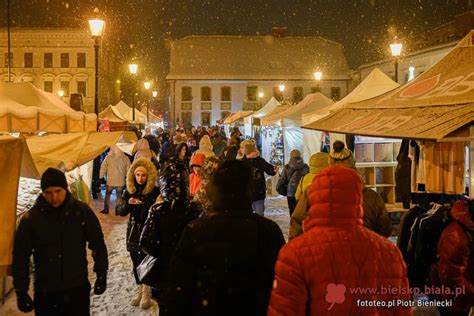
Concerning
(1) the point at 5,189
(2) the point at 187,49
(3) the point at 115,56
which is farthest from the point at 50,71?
(1) the point at 5,189

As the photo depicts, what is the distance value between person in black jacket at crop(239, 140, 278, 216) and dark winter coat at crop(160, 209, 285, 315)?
6.47 metres

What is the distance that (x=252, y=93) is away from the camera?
58.0 metres

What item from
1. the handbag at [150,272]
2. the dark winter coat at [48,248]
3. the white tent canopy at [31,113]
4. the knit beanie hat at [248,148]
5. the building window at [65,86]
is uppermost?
the building window at [65,86]

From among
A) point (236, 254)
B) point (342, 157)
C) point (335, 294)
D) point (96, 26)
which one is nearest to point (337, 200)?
point (335, 294)

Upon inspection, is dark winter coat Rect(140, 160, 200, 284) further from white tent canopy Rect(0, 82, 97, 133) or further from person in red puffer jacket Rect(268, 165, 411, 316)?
white tent canopy Rect(0, 82, 97, 133)

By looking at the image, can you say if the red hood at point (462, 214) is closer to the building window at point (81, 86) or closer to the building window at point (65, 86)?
the building window at point (81, 86)

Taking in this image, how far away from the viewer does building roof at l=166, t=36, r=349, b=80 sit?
57.2 metres

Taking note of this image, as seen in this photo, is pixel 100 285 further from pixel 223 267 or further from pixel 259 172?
pixel 259 172

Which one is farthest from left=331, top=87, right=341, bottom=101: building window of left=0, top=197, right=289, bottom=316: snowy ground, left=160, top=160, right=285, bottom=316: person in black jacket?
left=160, top=160, right=285, bottom=316: person in black jacket

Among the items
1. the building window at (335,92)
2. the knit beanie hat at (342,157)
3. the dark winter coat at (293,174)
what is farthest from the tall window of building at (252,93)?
the knit beanie hat at (342,157)

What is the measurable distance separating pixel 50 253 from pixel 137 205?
2.01 metres

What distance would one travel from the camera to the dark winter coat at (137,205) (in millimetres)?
5957

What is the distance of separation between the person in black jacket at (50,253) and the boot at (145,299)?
2005mm

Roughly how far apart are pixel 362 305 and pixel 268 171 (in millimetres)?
7435
